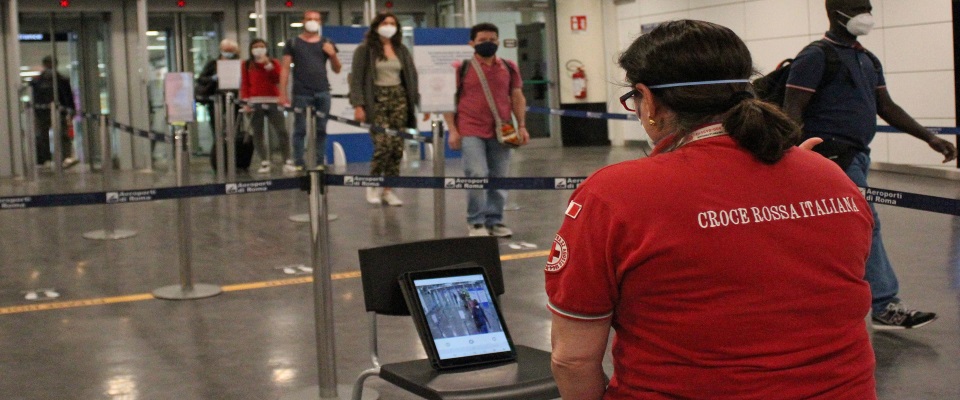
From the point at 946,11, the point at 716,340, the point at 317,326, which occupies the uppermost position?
the point at 946,11

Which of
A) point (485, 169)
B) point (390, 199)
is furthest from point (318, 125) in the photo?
point (485, 169)

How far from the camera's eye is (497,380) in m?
3.08

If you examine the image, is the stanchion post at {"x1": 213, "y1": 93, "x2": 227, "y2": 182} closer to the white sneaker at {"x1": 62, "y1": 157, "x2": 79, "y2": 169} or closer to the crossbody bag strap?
the white sneaker at {"x1": 62, "y1": 157, "x2": 79, "y2": 169}

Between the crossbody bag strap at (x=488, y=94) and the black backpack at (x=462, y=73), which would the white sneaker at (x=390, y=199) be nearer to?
the black backpack at (x=462, y=73)

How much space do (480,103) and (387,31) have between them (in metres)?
1.70

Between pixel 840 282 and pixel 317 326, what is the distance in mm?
2685

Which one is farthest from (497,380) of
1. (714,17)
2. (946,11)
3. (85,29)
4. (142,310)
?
(85,29)

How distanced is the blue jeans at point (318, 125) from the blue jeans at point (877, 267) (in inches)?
266

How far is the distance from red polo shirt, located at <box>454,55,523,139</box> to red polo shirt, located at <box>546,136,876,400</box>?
19.0 feet

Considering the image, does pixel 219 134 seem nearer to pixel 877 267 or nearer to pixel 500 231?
Result: pixel 500 231

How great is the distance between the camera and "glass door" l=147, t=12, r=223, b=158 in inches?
625

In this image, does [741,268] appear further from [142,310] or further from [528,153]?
[528,153]

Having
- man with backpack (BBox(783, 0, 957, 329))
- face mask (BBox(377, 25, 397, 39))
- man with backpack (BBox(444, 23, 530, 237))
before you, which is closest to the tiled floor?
man with backpack (BBox(444, 23, 530, 237))

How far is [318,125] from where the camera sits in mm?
11281
